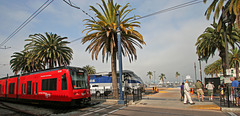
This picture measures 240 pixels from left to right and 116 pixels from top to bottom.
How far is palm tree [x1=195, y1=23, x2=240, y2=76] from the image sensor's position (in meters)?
22.6

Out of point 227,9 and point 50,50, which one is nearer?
point 227,9

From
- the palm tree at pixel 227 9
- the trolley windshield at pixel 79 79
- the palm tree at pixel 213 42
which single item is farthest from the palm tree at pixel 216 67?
the trolley windshield at pixel 79 79

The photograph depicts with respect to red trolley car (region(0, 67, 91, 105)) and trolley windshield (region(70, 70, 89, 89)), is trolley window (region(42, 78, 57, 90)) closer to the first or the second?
red trolley car (region(0, 67, 91, 105))

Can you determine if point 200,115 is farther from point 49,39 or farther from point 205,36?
point 49,39

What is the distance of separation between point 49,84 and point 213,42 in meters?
22.5

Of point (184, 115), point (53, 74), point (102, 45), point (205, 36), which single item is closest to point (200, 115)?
point (184, 115)

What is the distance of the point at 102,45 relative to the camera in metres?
20.0

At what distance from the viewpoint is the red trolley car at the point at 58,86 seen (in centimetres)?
1187

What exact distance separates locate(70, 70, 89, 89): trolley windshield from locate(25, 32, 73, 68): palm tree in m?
16.5

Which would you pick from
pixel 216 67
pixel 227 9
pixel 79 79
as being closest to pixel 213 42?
pixel 227 9

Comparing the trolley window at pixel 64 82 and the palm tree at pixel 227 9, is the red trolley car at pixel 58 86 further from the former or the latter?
the palm tree at pixel 227 9

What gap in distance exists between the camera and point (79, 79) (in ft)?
42.1

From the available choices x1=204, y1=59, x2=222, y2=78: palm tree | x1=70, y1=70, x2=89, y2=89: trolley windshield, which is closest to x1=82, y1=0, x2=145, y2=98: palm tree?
x1=70, y1=70, x2=89, y2=89: trolley windshield

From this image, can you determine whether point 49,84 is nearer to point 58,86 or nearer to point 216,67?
point 58,86
